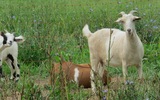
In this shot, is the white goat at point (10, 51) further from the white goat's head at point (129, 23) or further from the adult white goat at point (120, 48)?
the white goat's head at point (129, 23)

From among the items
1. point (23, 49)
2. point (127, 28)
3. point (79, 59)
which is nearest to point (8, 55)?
point (23, 49)

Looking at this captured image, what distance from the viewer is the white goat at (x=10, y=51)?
7613mm

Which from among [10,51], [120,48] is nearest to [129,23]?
[120,48]

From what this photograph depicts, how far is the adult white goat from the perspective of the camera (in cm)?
668

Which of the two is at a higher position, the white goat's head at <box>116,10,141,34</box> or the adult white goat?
the white goat's head at <box>116,10,141,34</box>

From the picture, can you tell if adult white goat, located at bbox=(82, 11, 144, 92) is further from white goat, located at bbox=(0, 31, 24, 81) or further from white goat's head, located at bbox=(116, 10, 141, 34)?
white goat, located at bbox=(0, 31, 24, 81)

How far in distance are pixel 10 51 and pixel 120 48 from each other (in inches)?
79.7

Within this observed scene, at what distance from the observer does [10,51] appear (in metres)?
7.83

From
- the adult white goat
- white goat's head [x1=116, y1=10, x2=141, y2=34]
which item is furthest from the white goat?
white goat's head [x1=116, y1=10, x2=141, y2=34]

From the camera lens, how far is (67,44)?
376 inches

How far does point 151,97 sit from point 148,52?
16.3 feet

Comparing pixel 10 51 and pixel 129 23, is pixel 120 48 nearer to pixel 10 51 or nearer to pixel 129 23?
pixel 129 23

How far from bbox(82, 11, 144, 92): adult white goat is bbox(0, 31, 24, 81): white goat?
1281mm

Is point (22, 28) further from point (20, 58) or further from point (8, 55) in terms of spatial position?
point (8, 55)
